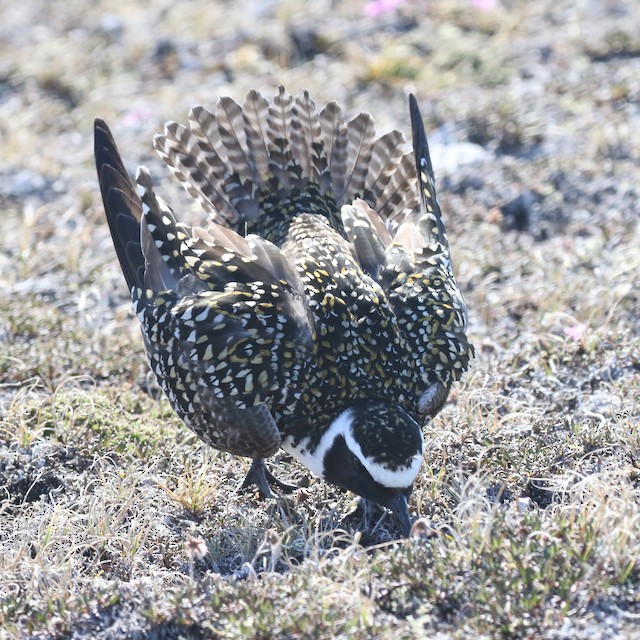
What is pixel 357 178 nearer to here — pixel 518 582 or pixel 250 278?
pixel 250 278

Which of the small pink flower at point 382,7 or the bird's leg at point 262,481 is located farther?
the small pink flower at point 382,7

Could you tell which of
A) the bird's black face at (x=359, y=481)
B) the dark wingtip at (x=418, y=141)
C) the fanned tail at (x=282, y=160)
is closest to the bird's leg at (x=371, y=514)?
the bird's black face at (x=359, y=481)

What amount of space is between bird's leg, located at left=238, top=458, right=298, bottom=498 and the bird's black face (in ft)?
1.72

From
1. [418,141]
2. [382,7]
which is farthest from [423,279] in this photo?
[382,7]

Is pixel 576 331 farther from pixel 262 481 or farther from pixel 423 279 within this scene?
pixel 262 481

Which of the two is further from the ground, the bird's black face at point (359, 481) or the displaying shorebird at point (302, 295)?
the displaying shorebird at point (302, 295)

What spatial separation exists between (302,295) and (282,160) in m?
1.30

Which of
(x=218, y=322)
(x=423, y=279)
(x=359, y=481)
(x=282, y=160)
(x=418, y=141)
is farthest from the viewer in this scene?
(x=282, y=160)

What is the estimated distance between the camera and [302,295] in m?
5.49

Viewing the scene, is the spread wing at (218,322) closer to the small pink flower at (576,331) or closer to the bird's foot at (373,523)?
the bird's foot at (373,523)

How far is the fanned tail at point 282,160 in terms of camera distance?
6465mm

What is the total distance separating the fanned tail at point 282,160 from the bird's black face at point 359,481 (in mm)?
1867

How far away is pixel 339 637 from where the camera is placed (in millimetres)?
4176

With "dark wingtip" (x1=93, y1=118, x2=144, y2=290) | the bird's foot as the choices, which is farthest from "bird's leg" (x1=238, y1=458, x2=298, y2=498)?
"dark wingtip" (x1=93, y1=118, x2=144, y2=290)
